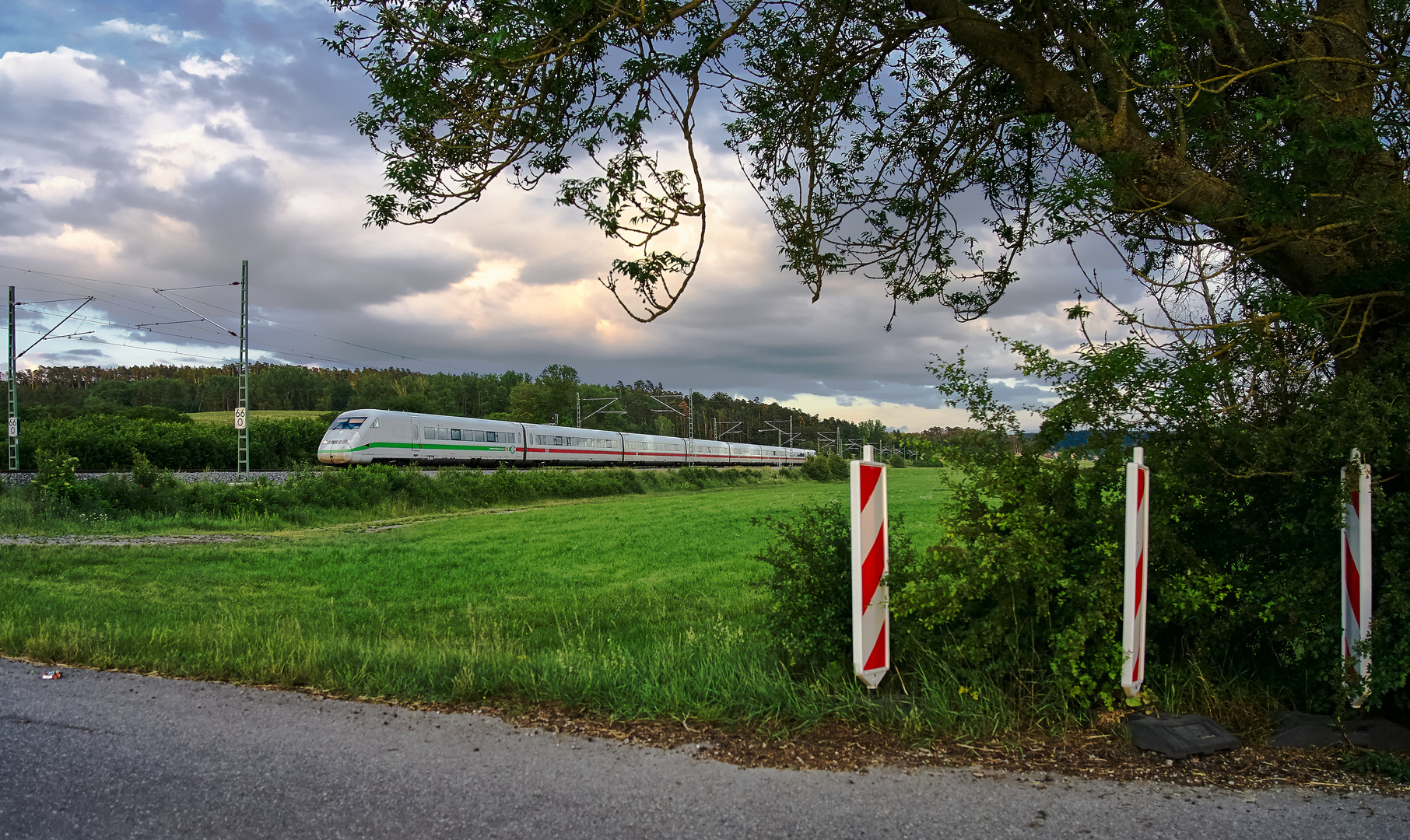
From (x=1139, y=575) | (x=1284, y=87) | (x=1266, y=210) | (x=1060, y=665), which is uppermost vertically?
(x=1284, y=87)

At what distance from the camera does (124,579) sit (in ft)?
34.4

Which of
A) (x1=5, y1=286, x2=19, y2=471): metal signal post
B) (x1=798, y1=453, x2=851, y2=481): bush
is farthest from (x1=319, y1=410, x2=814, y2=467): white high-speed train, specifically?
(x1=5, y1=286, x2=19, y2=471): metal signal post

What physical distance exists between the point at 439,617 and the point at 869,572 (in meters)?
6.11

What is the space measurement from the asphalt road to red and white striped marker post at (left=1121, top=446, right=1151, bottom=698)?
735 millimetres

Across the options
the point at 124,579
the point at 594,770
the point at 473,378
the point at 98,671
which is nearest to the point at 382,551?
the point at 124,579

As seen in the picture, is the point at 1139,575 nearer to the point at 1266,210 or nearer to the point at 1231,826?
the point at 1231,826

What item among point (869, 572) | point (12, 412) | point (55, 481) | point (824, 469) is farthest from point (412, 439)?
point (869, 572)

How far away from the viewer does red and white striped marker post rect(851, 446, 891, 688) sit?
4.12 meters

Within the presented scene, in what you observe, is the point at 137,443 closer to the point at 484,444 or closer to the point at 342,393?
the point at 484,444

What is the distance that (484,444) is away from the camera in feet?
133

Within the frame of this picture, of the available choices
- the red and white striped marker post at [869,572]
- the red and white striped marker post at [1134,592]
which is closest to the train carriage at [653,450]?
the red and white striped marker post at [869,572]

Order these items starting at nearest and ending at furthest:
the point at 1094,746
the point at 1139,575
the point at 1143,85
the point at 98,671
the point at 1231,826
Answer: the point at 1231,826, the point at 1094,746, the point at 1139,575, the point at 1143,85, the point at 98,671

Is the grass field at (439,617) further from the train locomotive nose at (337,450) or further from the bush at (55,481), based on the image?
the train locomotive nose at (337,450)

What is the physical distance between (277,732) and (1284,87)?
238 inches
